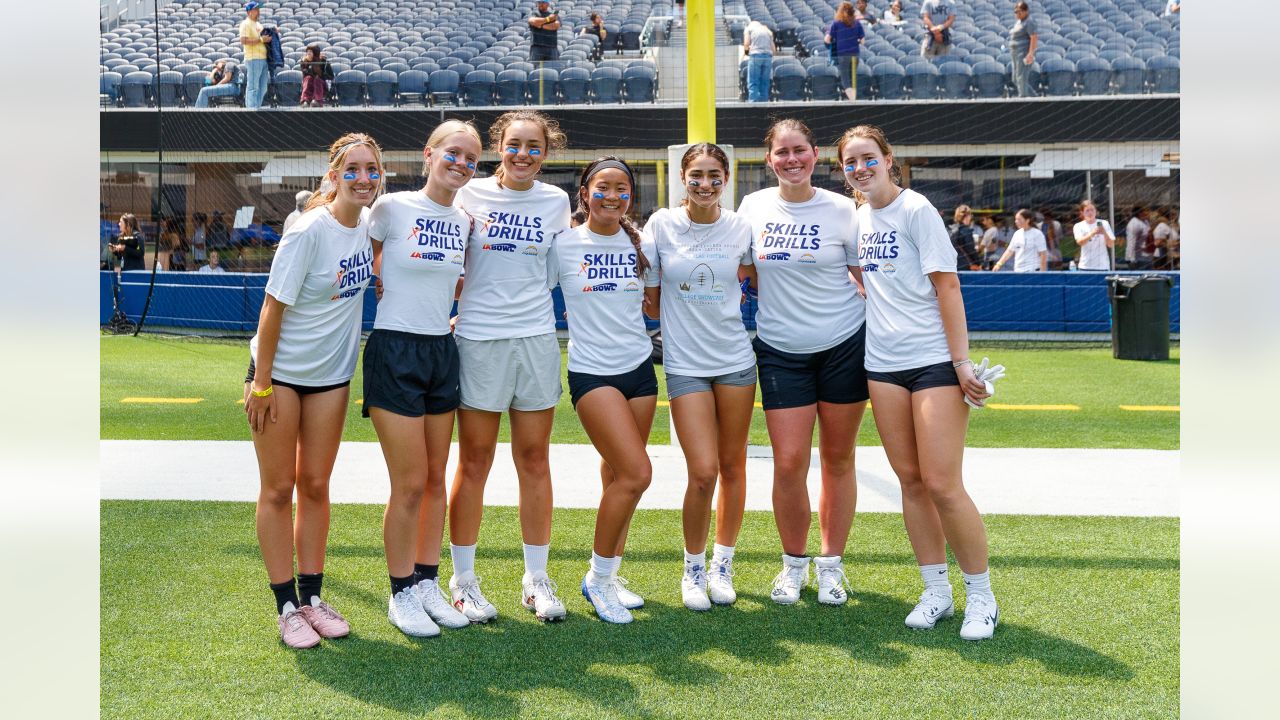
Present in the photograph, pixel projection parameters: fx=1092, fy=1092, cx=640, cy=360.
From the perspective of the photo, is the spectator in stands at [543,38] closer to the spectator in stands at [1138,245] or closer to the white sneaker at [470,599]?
the spectator in stands at [1138,245]

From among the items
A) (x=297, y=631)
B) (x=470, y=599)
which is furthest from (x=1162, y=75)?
(x=297, y=631)

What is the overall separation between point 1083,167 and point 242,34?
14.2 metres

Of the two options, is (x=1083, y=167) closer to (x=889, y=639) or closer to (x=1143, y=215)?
(x=1143, y=215)

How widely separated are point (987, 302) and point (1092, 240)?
5.80 ft

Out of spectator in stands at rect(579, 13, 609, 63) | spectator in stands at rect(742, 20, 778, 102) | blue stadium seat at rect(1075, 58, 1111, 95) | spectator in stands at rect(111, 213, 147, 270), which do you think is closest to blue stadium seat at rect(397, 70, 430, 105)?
spectator in stands at rect(579, 13, 609, 63)

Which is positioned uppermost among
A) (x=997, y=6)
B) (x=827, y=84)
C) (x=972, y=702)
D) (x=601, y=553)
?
(x=997, y=6)

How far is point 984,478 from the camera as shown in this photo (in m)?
6.05

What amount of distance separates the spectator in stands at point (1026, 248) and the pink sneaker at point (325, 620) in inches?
487

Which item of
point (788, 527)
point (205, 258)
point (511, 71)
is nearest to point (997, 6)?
point (511, 71)

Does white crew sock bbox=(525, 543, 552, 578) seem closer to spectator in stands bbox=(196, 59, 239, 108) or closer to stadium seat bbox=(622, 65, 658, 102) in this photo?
stadium seat bbox=(622, 65, 658, 102)

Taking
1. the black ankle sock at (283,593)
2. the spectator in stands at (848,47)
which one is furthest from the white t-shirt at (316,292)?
the spectator in stands at (848,47)

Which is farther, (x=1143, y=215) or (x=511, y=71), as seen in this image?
(x=511, y=71)

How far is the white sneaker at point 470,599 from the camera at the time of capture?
3.92m

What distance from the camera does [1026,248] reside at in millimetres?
14555
